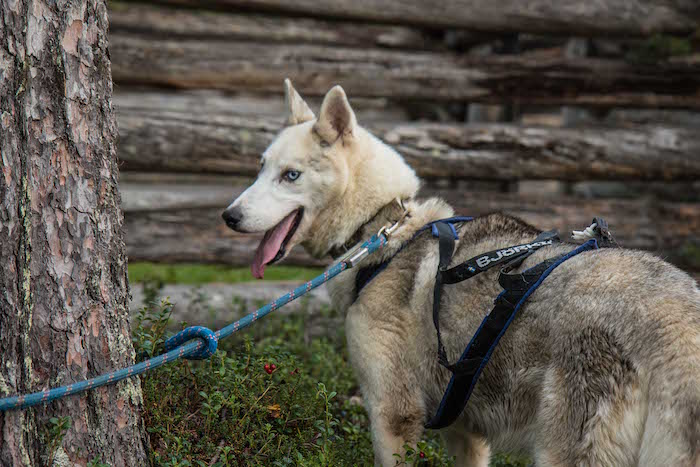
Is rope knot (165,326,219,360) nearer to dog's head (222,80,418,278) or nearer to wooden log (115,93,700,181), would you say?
dog's head (222,80,418,278)

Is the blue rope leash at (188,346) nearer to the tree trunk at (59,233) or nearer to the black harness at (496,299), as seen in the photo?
the tree trunk at (59,233)

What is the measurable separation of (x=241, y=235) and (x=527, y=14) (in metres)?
3.22

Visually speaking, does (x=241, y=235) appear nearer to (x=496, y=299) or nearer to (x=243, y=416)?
(x=243, y=416)

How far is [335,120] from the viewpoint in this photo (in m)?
3.51

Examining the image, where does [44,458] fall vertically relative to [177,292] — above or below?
above

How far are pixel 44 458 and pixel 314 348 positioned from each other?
2660mm

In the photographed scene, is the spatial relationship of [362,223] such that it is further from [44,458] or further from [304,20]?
[304,20]

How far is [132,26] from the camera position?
232 inches

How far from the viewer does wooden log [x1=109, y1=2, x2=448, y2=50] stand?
591 centimetres

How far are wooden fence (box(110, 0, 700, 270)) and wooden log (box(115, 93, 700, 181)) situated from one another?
11mm

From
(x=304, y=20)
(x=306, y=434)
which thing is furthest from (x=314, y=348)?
(x=304, y=20)

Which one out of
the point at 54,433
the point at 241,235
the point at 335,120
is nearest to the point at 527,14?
the point at 241,235

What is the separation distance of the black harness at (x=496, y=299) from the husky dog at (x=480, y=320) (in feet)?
0.13

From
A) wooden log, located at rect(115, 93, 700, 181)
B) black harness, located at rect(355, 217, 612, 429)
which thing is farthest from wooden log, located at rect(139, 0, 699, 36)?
black harness, located at rect(355, 217, 612, 429)
